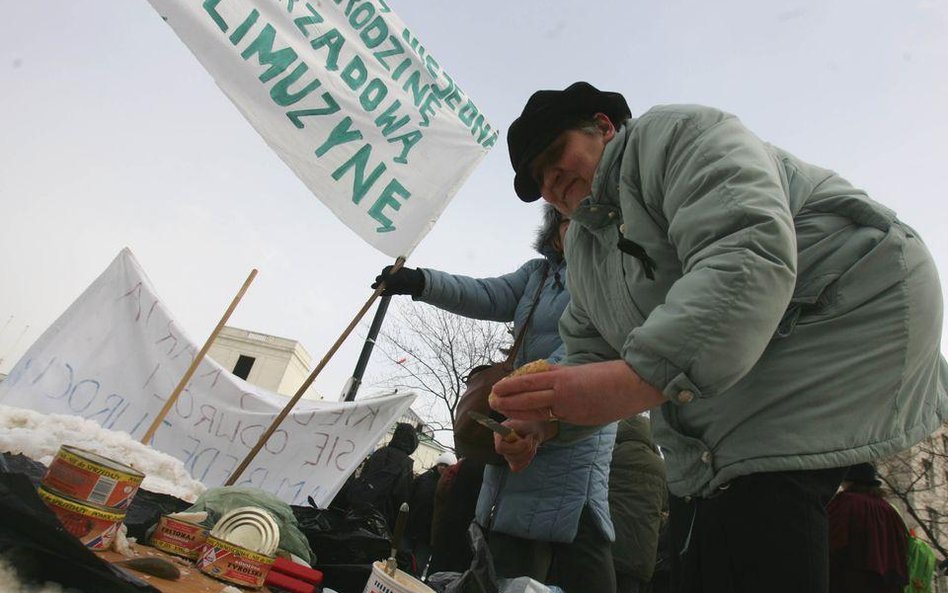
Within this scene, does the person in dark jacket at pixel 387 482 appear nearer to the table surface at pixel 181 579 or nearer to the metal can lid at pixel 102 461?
the table surface at pixel 181 579

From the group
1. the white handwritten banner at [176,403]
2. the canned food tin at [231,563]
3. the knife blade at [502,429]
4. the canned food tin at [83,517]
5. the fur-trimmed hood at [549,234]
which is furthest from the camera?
the white handwritten banner at [176,403]

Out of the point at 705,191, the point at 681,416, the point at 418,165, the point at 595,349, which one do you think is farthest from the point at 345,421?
the point at 705,191

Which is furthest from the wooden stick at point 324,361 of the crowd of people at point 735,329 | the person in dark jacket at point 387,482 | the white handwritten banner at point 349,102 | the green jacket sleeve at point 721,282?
the person in dark jacket at point 387,482

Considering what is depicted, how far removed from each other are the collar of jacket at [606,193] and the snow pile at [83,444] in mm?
1624

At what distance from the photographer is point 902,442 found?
1034 millimetres

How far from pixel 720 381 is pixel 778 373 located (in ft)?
0.78

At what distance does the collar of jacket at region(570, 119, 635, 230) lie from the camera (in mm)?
1364

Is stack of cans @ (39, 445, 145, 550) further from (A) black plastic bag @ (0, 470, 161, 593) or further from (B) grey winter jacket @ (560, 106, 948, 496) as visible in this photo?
(B) grey winter jacket @ (560, 106, 948, 496)

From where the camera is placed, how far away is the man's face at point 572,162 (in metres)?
1.51

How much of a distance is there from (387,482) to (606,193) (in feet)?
15.9

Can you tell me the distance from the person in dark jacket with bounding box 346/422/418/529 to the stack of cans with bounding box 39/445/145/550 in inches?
173

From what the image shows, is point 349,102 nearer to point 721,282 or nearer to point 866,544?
point 721,282

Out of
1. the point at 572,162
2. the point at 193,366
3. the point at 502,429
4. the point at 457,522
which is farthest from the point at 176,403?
the point at 572,162

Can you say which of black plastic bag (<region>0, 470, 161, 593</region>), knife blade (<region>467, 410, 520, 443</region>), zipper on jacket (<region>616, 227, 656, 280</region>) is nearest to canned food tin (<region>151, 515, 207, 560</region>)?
black plastic bag (<region>0, 470, 161, 593</region>)
